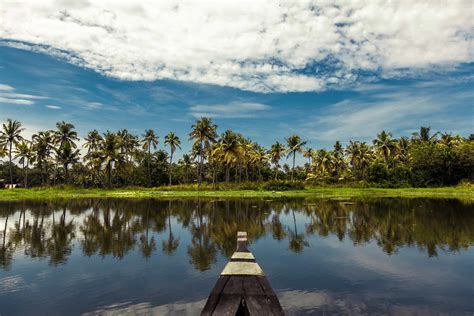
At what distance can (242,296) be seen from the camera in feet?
22.8

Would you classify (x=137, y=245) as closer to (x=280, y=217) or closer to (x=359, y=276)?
(x=359, y=276)

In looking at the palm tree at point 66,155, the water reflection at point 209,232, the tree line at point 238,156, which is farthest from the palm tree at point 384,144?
the palm tree at point 66,155

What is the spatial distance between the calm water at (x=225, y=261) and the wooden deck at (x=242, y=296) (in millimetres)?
2035

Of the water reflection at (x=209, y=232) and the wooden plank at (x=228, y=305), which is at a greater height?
the wooden plank at (x=228, y=305)

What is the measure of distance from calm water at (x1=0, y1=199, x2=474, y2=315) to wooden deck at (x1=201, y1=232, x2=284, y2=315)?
80.1 inches

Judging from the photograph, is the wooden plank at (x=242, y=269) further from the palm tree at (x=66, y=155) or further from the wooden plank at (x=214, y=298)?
the palm tree at (x=66, y=155)

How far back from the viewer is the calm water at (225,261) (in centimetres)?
930

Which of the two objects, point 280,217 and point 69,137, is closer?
point 280,217

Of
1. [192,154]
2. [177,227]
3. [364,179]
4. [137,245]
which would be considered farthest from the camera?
[192,154]

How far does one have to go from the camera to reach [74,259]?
578 inches

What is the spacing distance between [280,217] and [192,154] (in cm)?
7200

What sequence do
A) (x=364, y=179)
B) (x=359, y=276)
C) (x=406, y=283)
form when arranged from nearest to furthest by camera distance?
(x=406, y=283)
(x=359, y=276)
(x=364, y=179)

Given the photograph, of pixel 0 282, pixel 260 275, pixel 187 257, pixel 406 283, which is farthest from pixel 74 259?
pixel 406 283

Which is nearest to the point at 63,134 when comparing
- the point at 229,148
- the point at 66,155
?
the point at 66,155
